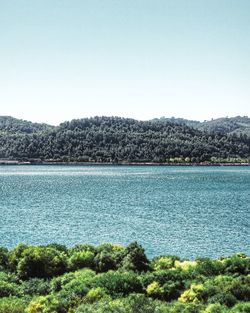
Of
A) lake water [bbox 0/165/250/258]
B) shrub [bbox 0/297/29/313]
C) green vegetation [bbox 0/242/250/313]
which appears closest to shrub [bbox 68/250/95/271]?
green vegetation [bbox 0/242/250/313]

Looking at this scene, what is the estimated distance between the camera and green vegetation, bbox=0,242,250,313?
74.9 feet

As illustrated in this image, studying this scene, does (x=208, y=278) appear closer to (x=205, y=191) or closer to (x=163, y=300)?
(x=163, y=300)

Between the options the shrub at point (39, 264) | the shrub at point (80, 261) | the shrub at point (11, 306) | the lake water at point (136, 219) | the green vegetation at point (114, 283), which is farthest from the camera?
the lake water at point (136, 219)

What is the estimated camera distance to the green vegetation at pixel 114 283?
2284 centimetres

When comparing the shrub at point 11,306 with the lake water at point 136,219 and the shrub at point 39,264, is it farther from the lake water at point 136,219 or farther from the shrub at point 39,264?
the lake water at point 136,219

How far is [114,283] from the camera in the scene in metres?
27.6

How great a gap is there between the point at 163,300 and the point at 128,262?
21.2 ft

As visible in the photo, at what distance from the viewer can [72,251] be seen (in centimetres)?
3756

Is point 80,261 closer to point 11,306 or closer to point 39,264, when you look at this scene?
point 39,264

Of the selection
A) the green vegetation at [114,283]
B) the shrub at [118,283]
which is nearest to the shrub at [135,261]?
the green vegetation at [114,283]

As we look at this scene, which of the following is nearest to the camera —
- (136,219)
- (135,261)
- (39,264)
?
(39,264)

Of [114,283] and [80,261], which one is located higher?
[114,283]

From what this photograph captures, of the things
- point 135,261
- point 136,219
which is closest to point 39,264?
point 135,261

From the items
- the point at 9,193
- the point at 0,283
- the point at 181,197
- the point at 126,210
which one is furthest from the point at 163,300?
the point at 9,193
